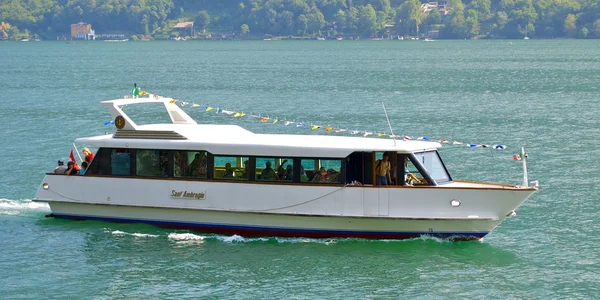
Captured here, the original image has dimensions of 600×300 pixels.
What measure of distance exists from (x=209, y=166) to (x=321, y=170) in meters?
2.98

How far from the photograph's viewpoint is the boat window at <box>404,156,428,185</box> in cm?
2819

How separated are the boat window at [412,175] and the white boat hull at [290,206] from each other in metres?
0.44

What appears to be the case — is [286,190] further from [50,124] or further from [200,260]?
[50,124]

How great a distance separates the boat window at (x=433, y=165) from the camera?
28.3 meters

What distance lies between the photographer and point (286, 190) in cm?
2866

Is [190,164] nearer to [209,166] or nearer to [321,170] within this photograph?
[209,166]

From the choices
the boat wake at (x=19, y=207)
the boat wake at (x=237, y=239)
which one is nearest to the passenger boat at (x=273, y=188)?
the boat wake at (x=237, y=239)

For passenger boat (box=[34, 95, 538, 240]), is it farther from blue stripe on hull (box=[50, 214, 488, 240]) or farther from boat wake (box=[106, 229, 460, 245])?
boat wake (box=[106, 229, 460, 245])

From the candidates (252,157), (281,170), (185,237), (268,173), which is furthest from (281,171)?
(185,237)

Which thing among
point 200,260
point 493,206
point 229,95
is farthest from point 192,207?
point 229,95

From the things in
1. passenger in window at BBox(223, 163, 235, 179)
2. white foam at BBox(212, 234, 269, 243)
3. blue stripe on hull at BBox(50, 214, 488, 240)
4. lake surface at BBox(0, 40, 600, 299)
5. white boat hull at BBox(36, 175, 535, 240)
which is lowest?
lake surface at BBox(0, 40, 600, 299)

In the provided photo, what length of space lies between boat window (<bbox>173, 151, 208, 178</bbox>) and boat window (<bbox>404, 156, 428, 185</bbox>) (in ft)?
17.2

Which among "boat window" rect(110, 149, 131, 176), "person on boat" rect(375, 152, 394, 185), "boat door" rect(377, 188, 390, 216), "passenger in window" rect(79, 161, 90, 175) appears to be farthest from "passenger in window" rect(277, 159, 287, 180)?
"passenger in window" rect(79, 161, 90, 175)

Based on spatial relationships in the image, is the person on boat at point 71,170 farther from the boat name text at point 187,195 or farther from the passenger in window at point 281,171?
the passenger in window at point 281,171
